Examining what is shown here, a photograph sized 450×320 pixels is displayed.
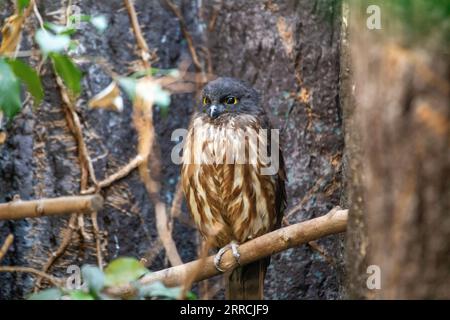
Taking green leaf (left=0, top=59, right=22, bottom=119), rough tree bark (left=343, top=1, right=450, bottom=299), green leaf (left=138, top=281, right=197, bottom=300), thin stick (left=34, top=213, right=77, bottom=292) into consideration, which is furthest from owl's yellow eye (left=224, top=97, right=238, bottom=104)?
rough tree bark (left=343, top=1, right=450, bottom=299)

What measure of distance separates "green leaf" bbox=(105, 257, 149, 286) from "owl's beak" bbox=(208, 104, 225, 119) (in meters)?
2.05

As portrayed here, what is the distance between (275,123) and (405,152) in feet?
9.00

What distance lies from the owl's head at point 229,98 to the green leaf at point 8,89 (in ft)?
6.11

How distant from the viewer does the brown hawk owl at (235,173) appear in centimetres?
416

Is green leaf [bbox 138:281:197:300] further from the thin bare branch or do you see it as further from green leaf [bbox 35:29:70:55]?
green leaf [bbox 35:29:70:55]

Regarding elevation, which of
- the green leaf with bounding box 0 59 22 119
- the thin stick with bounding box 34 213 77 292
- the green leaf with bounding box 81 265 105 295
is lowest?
Result: the thin stick with bounding box 34 213 77 292

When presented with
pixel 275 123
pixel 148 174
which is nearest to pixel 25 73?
pixel 148 174

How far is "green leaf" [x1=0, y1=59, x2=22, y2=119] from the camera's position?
242cm

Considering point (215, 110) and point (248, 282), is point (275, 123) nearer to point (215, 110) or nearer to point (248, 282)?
point (215, 110)

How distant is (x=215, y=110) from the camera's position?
427cm

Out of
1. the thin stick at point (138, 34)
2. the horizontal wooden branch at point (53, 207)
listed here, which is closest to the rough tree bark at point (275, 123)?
the thin stick at point (138, 34)

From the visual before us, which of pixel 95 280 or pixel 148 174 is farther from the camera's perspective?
pixel 148 174

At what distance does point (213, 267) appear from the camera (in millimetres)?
3748
